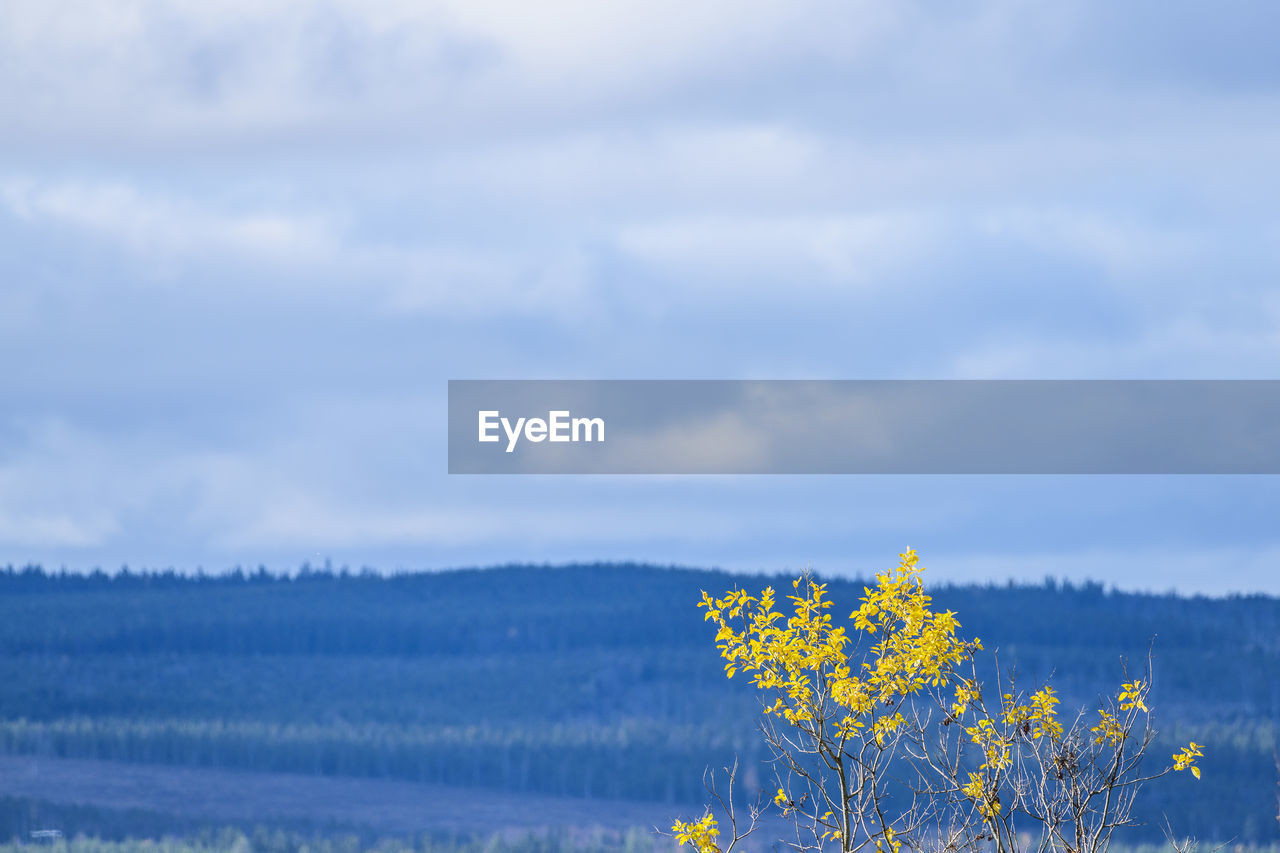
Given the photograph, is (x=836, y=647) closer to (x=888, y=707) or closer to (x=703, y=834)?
(x=888, y=707)

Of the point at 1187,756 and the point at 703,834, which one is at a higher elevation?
the point at 1187,756

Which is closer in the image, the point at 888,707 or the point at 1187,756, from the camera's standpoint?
the point at 1187,756

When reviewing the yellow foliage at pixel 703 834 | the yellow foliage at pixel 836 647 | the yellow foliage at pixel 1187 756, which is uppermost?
the yellow foliage at pixel 836 647

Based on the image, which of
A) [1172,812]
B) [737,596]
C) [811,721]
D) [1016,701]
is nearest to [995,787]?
[1016,701]

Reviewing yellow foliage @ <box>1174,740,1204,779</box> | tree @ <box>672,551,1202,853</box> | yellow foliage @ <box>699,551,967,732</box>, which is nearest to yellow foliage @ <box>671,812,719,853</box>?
tree @ <box>672,551,1202,853</box>

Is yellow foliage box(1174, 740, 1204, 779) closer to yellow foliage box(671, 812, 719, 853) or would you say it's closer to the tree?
the tree

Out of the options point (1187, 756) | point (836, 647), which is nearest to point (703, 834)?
point (836, 647)

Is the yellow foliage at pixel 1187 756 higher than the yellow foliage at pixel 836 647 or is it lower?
lower

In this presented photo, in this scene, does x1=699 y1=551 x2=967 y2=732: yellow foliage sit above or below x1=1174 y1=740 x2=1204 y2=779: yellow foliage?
above

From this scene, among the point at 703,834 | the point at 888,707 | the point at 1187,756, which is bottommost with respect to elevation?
the point at 703,834

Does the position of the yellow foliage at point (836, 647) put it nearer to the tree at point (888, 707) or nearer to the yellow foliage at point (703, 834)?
the tree at point (888, 707)

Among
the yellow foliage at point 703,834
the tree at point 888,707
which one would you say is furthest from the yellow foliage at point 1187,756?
the yellow foliage at point 703,834

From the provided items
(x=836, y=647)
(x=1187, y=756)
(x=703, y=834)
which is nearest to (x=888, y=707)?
(x=836, y=647)

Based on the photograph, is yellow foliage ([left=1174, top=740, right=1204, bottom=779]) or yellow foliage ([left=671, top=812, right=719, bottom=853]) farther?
yellow foliage ([left=1174, top=740, right=1204, bottom=779])
